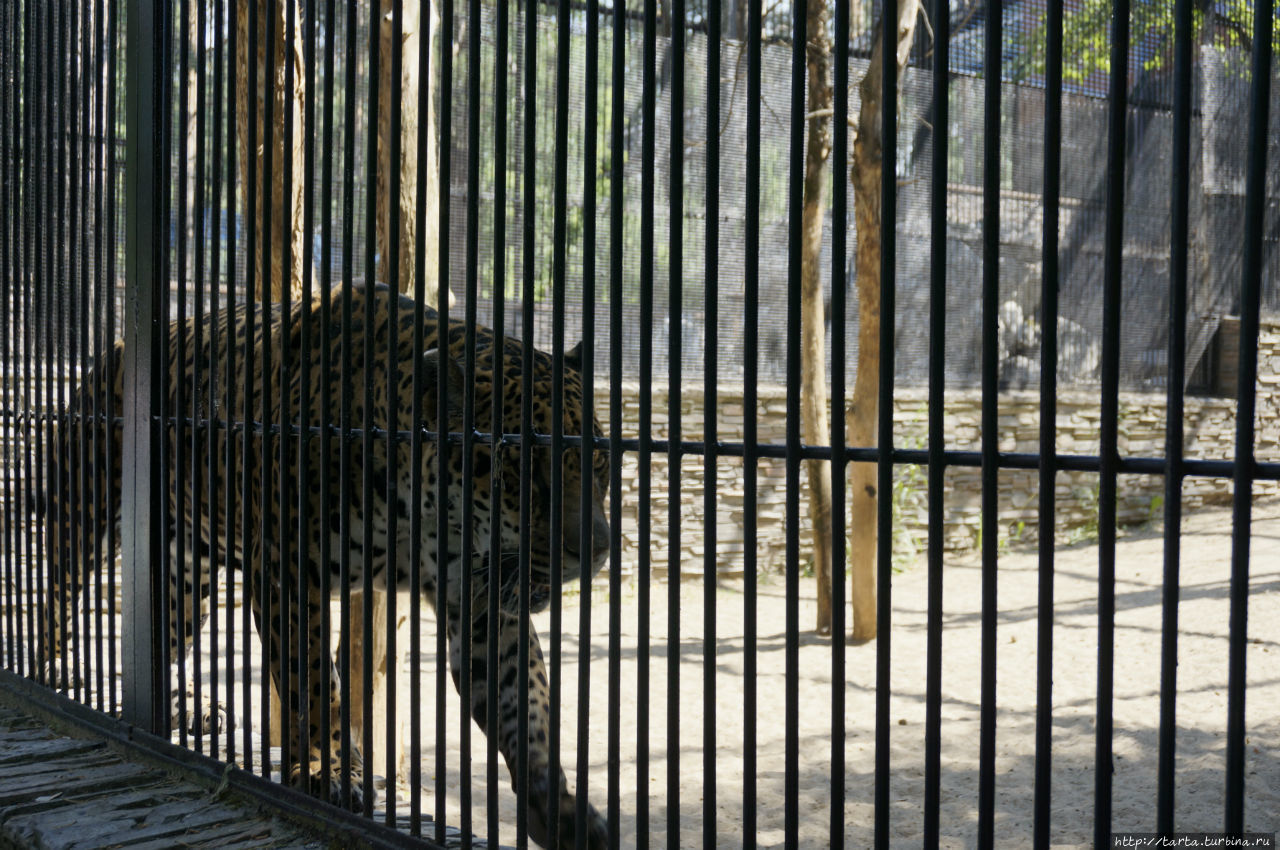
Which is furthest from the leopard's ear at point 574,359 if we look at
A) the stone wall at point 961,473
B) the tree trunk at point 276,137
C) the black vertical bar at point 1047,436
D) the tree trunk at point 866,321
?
the stone wall at point 961,473

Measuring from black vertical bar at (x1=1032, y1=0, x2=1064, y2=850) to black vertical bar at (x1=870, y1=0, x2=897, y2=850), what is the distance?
21 cm

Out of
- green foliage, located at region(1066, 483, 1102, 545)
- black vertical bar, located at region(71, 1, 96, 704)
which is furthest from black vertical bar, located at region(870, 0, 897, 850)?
green foliage, located at region(1066, 483, 1102, 545)

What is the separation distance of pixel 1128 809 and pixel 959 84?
789 centimetres

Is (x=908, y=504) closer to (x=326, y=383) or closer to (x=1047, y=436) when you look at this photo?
(x=326, y=383)

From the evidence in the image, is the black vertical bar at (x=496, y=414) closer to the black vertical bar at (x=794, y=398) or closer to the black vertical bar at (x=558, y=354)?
the black vertical bar at (x=558, y=354)

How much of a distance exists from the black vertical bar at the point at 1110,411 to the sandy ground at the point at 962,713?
2400mm

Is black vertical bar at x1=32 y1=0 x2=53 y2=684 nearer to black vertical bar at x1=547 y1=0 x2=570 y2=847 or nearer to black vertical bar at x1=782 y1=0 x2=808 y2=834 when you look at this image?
black vertical bar at x1=547 y1=0 x2=570 y2=847

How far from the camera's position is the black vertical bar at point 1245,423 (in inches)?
51.9

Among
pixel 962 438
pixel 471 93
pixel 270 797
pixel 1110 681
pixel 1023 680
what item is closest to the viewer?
pixel 1110 681

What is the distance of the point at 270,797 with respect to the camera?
3006 mm

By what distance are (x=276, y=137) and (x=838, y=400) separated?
17.5 feet

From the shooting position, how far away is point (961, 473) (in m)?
12.9

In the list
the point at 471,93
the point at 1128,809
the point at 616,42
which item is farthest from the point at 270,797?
the point at 1128,809

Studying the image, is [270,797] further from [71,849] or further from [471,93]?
[471,93]
